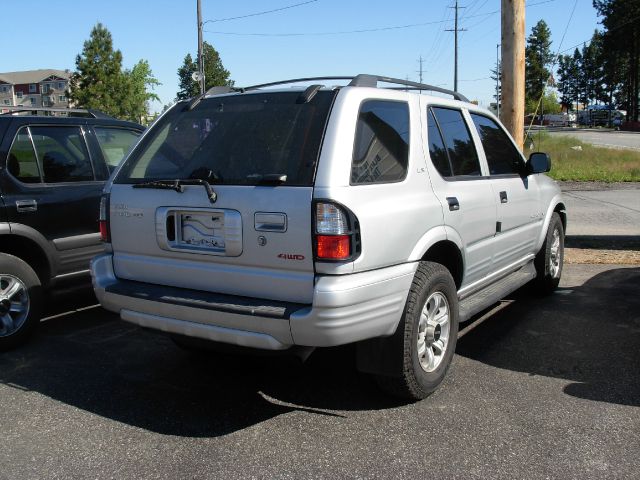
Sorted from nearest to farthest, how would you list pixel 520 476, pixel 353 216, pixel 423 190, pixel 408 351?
pixel 520 476 < pixel 353 216 < pixel 408 351 < pixel 423 190

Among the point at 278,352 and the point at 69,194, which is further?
the point at 69,194

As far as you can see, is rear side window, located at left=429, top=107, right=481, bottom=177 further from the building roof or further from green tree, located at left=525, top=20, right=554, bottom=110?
the building roof

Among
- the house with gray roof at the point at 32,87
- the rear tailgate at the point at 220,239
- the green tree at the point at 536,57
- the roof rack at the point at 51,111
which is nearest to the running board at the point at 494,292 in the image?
the rear tailgate at the point at 220,239

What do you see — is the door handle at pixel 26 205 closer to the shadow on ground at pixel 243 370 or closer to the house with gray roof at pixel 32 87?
the shadow on ground at pixel 243 370

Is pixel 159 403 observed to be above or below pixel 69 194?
below

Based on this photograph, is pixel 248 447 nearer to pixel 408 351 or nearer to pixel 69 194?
pixel 408 351

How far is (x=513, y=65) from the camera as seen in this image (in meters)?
8.09

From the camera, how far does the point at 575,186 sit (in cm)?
1828

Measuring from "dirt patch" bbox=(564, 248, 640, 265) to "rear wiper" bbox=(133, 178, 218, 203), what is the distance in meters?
6.02

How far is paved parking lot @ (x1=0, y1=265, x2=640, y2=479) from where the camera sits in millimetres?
3064

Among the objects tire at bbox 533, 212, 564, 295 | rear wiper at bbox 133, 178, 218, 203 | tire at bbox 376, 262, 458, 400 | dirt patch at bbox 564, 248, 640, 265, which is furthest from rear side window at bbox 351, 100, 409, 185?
dirt patch at bbox 564, 248, 640, 265

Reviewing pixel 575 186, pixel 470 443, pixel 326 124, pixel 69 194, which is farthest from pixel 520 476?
pixel 575 186

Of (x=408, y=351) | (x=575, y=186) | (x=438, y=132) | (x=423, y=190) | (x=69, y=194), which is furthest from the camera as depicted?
(x=575, y=186)

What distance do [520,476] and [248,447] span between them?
1366 millimetres
